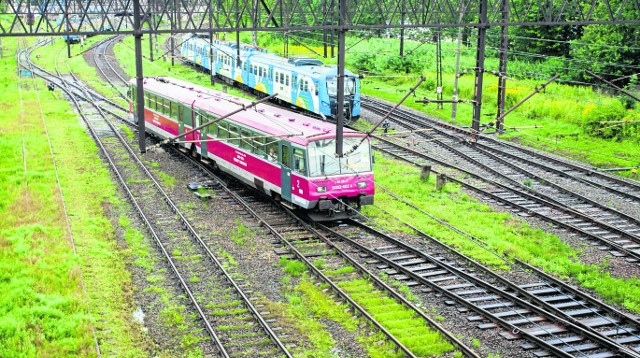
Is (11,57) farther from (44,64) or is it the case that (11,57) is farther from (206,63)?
(206,63)

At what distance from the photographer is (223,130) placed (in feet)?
77.3

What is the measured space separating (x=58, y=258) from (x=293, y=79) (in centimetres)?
2014

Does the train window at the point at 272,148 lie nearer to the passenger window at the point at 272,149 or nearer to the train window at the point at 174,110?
the passenger window at the point at 272,149

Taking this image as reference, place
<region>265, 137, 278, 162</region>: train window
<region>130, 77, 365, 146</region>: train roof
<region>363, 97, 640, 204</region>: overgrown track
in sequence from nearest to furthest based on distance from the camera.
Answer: <region>130, 77, 365, 146</region>: train roof < <region>265, 137, 278, 162</region>: train window < <region>363, 97, 640, 204</region>: overgrown track

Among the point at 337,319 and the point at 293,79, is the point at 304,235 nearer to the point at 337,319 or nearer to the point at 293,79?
the point at 337,319

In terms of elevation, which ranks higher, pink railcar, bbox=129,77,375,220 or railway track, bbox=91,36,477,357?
pink railcar, bbox=129,77,375,220

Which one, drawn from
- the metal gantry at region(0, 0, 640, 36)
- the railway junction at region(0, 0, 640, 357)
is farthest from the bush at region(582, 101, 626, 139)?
the metal gantry at region(0, 0, 640, 36)

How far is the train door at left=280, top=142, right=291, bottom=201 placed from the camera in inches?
781

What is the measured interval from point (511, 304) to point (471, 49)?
44705 mm

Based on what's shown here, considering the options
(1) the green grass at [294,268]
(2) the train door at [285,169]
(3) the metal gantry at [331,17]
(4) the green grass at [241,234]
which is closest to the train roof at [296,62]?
(3) the metal gantry at [331,17]

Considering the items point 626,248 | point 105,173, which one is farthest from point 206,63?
point 626,248

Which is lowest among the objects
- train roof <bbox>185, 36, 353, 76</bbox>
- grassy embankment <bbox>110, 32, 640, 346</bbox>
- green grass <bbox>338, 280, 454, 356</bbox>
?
green grass <bbox>338, 280, 454, 356</bbox>

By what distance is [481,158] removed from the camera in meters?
28.4

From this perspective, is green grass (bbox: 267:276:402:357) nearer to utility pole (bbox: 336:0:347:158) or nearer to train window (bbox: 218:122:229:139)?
utility pole (bbox: 336:0:347:158)
